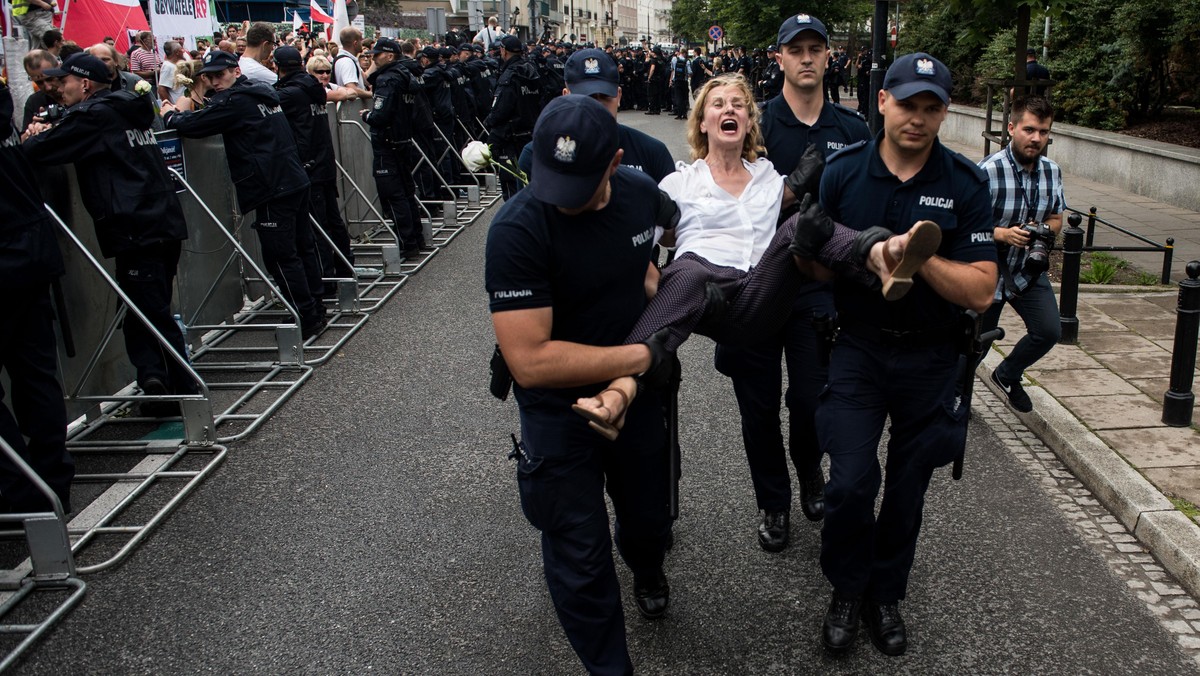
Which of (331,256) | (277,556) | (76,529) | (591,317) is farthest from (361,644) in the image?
(331,256)

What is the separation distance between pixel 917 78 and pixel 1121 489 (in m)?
2.49

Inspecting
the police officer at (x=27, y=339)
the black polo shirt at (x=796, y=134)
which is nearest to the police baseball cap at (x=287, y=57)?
the police officer at (x=27, y=339)

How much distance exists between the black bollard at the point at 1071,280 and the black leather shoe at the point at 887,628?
13.2 feet

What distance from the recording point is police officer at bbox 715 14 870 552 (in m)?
4.17

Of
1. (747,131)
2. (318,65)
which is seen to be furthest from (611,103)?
(318,65)

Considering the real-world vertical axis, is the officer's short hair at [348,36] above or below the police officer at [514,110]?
above

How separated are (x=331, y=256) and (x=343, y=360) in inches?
81.5

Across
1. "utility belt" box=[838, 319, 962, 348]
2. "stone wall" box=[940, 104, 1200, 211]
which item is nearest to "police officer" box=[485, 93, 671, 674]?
"utility belt" box=[838, 319, 962, 348]

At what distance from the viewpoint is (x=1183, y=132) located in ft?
48.6

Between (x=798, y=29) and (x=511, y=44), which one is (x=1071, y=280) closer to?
(x=798, y=29)

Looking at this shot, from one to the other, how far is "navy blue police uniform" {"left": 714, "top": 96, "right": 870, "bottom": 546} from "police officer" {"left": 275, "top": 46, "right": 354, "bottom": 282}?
16.0 feet

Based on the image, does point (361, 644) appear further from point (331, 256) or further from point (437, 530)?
point (331, 256)

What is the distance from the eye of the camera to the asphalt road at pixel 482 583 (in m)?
3.67

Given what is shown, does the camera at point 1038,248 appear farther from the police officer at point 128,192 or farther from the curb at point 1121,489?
the police officer at point 128,192
